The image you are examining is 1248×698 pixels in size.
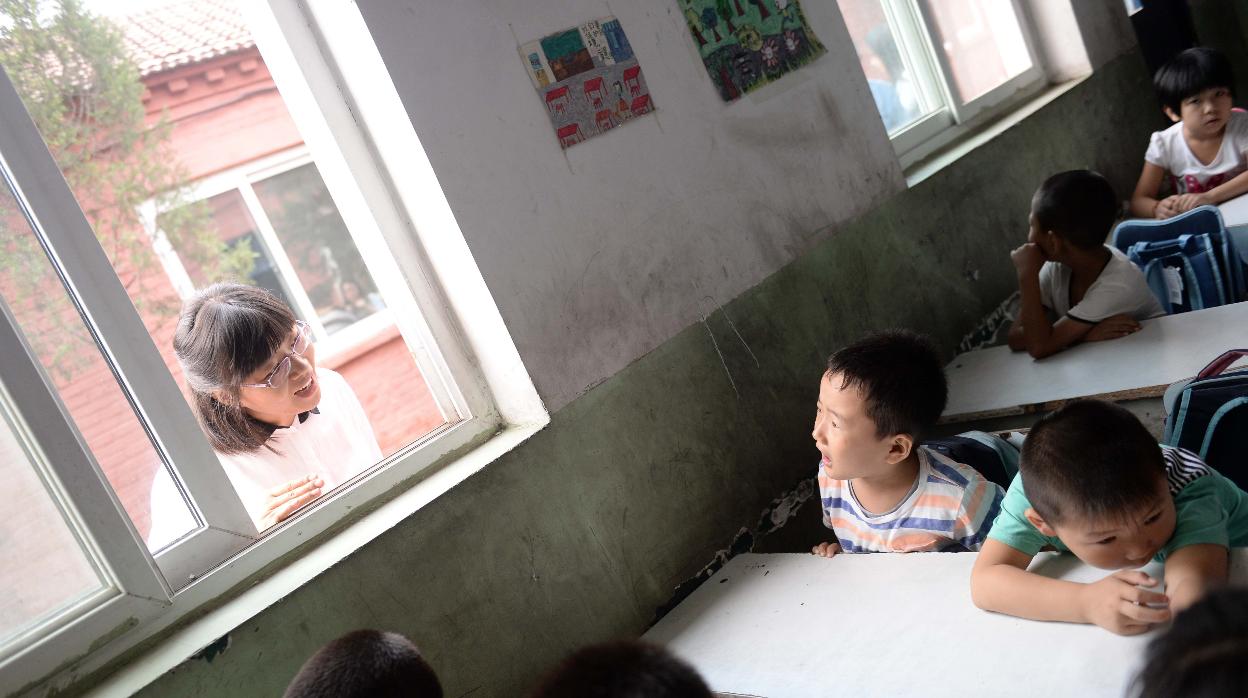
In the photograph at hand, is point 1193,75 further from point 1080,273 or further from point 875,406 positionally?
point 875,406

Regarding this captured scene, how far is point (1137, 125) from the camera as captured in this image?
4.26 meters

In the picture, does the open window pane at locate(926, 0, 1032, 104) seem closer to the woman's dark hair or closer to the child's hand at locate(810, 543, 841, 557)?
the child's hand at locate(810, 543, 841, 557)

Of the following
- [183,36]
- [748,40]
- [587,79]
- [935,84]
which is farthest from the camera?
[183,36]

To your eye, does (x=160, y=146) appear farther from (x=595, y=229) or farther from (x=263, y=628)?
(x=263, y=628)

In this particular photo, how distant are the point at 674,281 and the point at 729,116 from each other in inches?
21.4

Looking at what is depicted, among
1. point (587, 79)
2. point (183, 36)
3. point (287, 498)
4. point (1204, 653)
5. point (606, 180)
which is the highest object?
point (183, 36)

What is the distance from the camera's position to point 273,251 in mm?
6129

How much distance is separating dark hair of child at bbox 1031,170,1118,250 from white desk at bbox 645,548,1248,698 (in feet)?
4.35

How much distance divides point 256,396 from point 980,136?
9.53ft

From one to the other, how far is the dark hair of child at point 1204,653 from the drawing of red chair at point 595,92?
175 cm

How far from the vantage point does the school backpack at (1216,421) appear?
1.67m

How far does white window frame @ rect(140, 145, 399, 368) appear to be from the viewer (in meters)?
5.05

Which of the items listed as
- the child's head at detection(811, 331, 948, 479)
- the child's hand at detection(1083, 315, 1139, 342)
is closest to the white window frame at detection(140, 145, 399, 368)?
the child's head at detection(811, 331, 948, 479)

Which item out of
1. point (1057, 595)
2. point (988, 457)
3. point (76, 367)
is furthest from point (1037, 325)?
point (76, 367)
